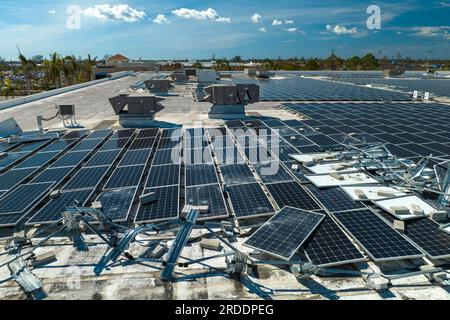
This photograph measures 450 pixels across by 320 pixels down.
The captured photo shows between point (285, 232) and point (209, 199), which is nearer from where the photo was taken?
point (285, 232)

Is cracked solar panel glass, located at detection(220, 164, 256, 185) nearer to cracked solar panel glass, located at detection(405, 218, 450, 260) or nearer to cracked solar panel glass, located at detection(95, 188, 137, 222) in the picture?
cracked solar panel glass, located at detection(95, 188, 137, 222)

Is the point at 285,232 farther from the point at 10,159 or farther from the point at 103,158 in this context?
the point at 10,159

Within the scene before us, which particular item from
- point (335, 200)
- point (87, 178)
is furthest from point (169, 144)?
point (335, 200)

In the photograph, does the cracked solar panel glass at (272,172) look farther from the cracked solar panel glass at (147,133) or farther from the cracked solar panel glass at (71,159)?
the cracked solar panel glass at (71,159)

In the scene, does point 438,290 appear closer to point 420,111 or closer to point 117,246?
point 117,246
